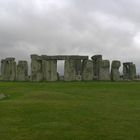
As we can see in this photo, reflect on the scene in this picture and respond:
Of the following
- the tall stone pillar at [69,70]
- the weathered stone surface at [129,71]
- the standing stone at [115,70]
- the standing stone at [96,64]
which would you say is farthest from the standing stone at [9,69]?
the weathered stone surface at [129,71]

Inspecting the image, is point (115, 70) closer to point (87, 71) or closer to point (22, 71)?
point (87, 71)

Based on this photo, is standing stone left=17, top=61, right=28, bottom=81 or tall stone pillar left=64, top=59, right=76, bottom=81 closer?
tall stone pillar left=64, top=59, right=76, bottom=81

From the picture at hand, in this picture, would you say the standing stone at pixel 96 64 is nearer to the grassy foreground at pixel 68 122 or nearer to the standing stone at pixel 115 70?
A: the standing stone at pixel 115 70

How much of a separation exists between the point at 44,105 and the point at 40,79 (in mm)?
35663

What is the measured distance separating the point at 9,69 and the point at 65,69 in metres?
9.19

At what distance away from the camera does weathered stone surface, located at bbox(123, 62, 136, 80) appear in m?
62.0

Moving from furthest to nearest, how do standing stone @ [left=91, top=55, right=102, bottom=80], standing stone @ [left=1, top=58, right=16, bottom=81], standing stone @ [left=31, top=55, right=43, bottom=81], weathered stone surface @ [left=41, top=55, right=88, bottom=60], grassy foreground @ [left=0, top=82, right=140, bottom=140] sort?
standing stone @ [left=1, top=58, right=16, bottom=81], standing stone @ [left=91, top=55, right=102, bottom=80], standing stone @ [left=31, top=55, right=43, bottom=81], weathered stone surface @ [left=41, top=55, right=88, bottom=60], grassy foreground @ [left=0, top=82, right=140, bottom=140]

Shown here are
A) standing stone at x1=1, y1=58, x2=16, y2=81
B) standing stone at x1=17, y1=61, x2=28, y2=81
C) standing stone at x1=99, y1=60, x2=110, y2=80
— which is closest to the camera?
standing stone at x1=99, y1=60, x2=110, y2=80

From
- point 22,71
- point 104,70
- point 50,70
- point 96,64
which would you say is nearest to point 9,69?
point 22,71

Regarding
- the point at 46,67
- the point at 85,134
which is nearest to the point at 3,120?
the point at 85,134

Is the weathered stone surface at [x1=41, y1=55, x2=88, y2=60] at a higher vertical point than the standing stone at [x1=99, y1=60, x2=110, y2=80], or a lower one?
higher

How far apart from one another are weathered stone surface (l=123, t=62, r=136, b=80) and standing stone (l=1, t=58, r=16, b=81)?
18112 millimetres

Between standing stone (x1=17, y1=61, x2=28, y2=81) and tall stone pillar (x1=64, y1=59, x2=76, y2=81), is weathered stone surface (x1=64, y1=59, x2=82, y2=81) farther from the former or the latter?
standing stone (x1=17, y1=61, x2=28, y2=81)

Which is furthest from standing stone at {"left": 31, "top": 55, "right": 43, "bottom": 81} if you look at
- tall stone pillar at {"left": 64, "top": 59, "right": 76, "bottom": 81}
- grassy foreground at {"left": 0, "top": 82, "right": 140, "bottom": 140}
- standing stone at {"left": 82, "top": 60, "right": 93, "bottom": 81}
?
grassy foreground at {"left": 0, "top": 82, "right": 140, "bottom": 140}
